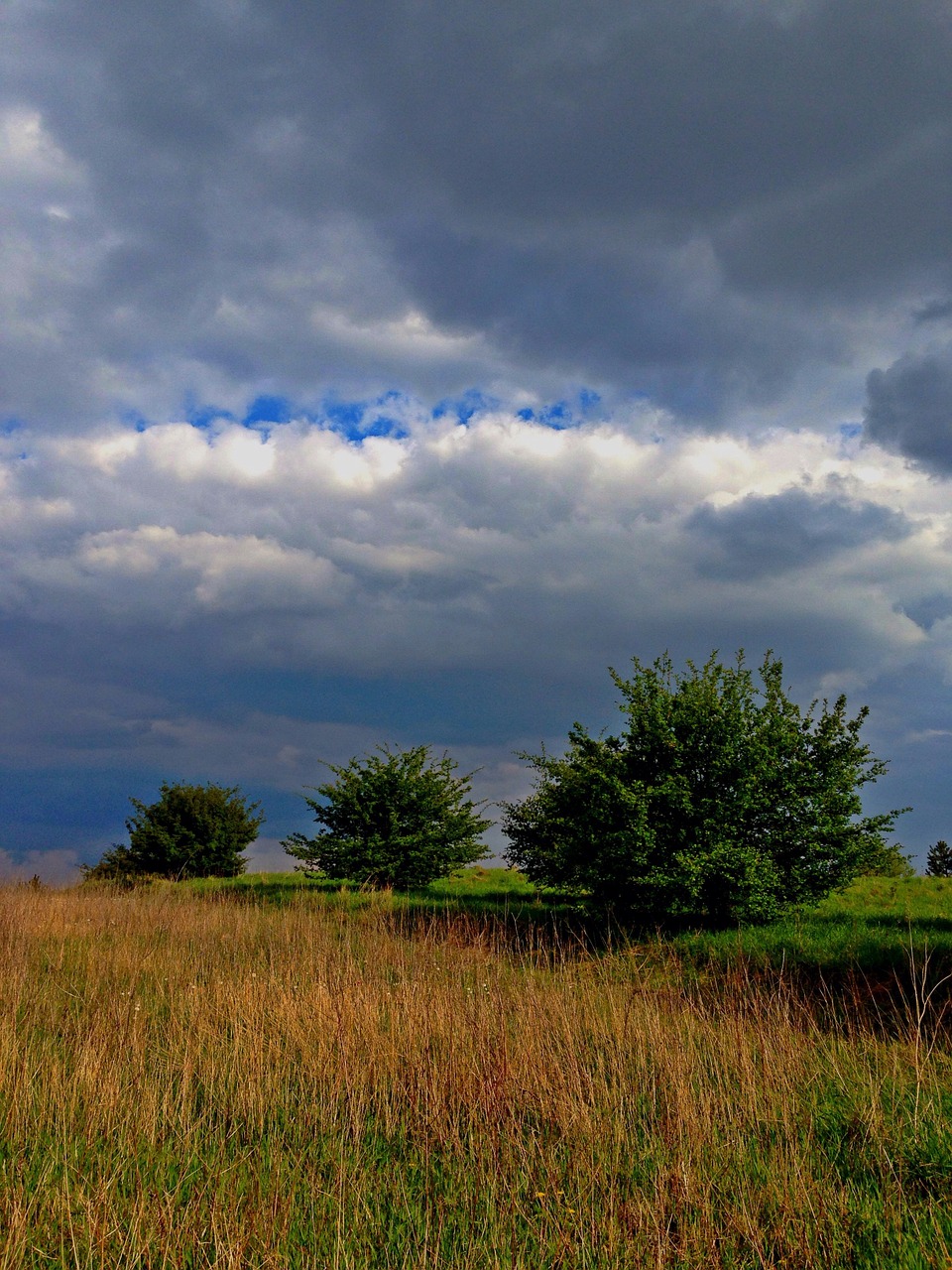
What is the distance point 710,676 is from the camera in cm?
1377

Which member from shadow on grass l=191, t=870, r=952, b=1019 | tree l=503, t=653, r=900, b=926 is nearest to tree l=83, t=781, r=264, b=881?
shadow on grass l=191, t=870, r=952, b=1019

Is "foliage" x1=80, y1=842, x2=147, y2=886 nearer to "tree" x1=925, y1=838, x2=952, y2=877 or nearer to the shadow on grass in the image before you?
the shadow on grass

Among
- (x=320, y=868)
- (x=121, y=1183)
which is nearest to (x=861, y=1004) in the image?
(x=121, y=1183)

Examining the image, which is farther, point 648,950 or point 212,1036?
point 648,950

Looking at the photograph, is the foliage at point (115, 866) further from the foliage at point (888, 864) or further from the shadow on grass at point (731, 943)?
the foliage at point (888, 864)

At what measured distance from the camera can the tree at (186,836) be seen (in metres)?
26.2

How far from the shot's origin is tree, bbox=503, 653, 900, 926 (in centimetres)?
1223

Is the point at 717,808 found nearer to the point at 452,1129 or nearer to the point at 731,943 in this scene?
the point at 731,943

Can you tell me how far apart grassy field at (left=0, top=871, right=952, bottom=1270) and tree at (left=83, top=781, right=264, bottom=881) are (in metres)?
18.0

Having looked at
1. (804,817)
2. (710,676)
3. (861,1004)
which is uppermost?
(710,676)

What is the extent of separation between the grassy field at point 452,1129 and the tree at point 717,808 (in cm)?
318

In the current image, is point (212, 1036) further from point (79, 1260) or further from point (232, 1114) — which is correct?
point (79, 1260)

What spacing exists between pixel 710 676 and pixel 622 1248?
35.0ft

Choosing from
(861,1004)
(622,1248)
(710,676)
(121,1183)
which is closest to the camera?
(622,1248)
